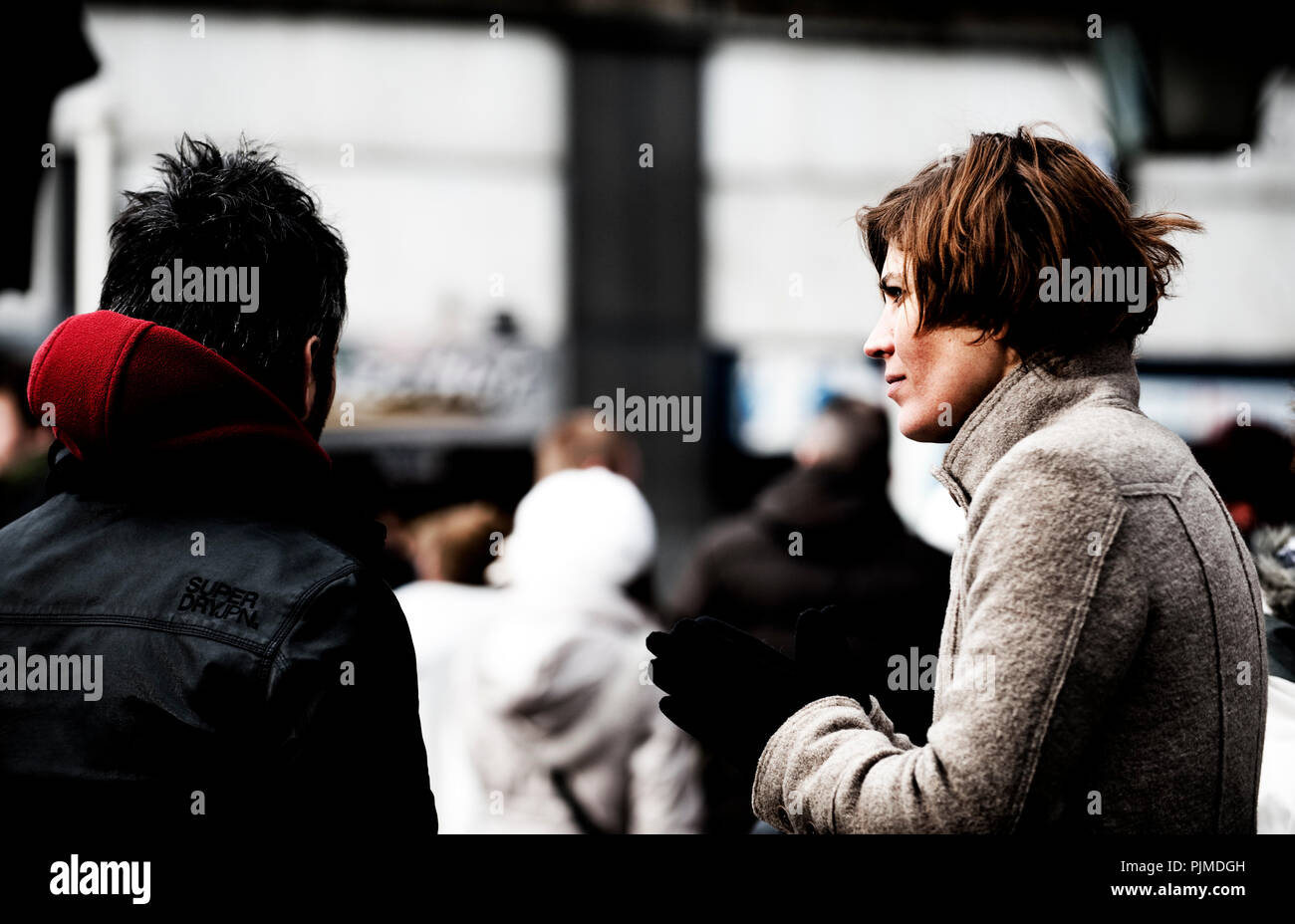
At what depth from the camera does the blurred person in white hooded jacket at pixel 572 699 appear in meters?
3.30

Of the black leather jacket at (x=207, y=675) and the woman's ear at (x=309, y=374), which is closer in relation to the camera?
the black leather jacket at (x=207, y=675)

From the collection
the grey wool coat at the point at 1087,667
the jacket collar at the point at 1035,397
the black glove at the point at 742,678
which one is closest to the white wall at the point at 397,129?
the black glove at the point at 742,678

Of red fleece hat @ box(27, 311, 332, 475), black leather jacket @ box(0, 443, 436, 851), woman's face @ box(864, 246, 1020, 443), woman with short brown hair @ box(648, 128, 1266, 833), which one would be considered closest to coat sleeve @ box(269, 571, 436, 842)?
black leather jacket @ box(0, 443, 436, 851)

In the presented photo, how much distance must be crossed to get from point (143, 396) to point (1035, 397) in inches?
39.3

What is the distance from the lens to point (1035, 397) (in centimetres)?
137

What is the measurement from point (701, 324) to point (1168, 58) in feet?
8.38

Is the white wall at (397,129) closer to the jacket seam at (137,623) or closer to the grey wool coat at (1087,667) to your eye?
the jacket seam at (137,623)

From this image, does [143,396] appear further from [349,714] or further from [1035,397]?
[1035,397]

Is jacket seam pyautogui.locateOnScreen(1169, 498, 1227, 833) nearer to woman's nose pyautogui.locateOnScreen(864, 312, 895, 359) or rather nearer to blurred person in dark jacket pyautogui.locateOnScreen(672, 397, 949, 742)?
woman's nose pyautogui.locateOnScreen(864, 312, 895, 359)

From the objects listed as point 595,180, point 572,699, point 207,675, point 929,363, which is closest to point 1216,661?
point 929,363

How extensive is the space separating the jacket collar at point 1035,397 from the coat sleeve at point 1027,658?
110mm

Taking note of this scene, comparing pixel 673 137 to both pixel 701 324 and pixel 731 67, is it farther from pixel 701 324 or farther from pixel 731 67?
pixel 701 324

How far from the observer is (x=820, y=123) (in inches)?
262
